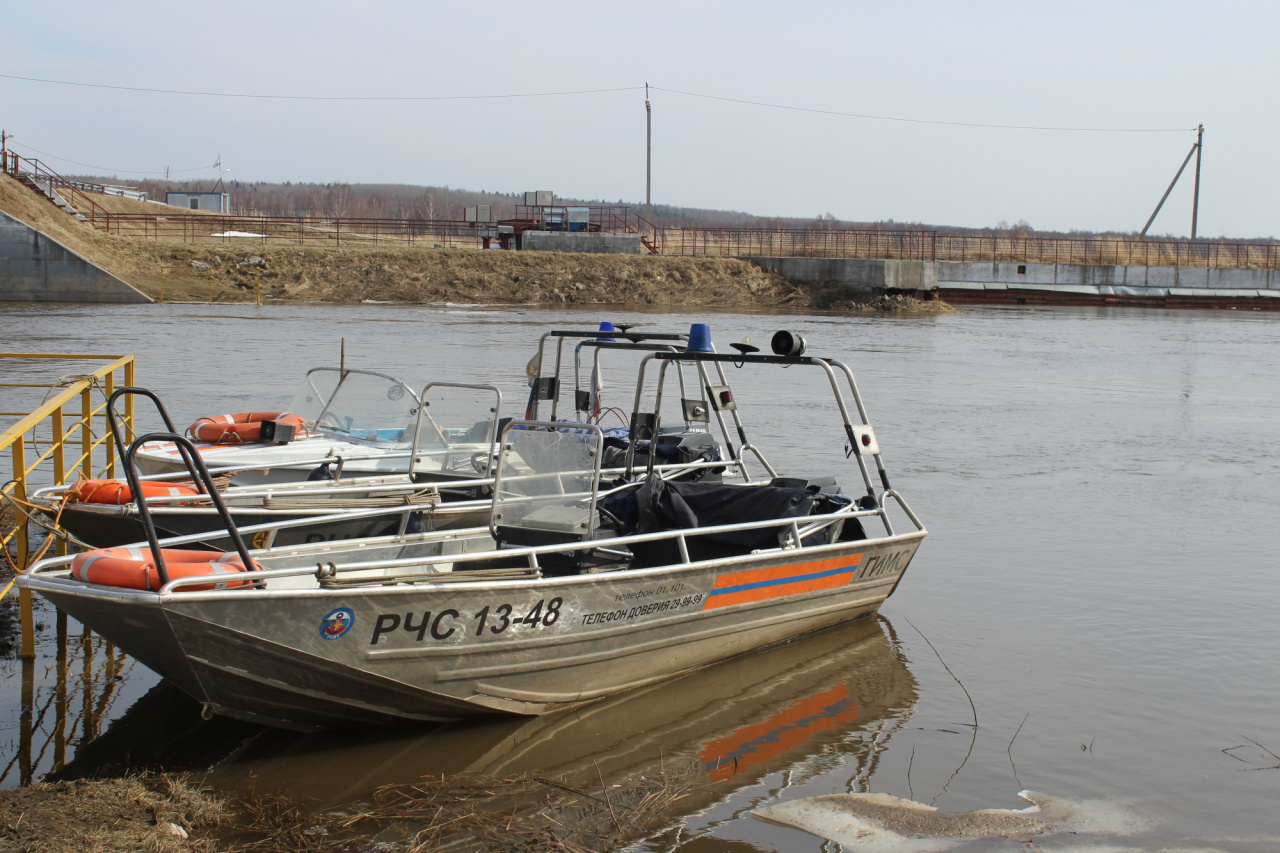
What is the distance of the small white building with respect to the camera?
8400 cm

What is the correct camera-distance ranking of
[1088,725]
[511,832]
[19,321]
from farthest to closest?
[19,321] < [1088,725] < [511,832]

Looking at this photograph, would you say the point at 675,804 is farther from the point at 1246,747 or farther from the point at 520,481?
the point at 1246,747

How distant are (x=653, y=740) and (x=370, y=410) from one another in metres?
5.67

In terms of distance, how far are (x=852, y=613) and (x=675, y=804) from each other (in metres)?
2.97

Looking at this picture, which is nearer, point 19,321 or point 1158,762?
point 1158,762

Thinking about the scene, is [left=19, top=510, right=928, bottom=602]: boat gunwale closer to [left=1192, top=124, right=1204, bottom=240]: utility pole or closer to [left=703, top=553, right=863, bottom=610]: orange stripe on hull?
[left=703, top=553, right=863, bottom=610]: orange stripe on hull

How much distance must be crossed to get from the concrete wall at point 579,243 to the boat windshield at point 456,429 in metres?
40.8

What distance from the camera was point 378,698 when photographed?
5.55 meters

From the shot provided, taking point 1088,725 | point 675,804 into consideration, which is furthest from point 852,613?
point 675,804

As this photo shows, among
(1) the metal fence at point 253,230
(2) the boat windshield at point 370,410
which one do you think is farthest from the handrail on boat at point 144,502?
(1) the metal fence at point 253,230

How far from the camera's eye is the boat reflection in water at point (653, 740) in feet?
17.6

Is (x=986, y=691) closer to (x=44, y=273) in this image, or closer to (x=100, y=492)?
(x=100, y=492)

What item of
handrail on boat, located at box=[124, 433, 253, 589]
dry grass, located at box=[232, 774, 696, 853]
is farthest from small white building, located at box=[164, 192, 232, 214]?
dry grass, located at box=[232, 774, 696, 853]

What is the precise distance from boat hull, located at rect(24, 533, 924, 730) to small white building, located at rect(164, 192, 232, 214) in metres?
84.0
